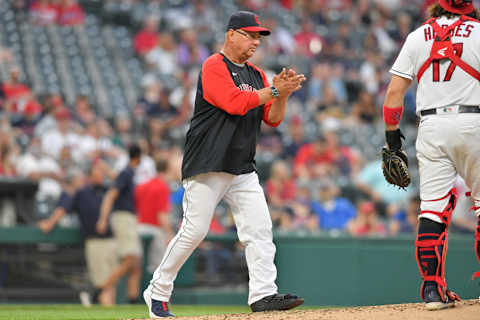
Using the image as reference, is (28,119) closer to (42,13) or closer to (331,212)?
(42,13)

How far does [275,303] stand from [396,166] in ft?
4.20

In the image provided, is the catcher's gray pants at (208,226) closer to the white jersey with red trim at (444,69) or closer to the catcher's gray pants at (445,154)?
the catcher's gray pants at (445,154)

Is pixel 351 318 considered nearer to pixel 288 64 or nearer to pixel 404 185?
pixel 404 185

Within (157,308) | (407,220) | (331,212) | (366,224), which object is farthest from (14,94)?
(157,308)

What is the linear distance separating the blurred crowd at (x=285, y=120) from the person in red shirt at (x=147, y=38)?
3 cm

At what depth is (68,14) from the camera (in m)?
15.7

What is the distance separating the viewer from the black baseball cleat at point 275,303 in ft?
17.9

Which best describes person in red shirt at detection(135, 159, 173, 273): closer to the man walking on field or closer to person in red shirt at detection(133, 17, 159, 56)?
the man walking on field

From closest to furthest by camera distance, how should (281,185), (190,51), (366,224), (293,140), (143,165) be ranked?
(366,224)
(143,165)
(281,185)
(293,140)
(190,51)

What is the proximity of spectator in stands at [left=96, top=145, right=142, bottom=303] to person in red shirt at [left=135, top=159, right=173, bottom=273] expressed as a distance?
0.26m

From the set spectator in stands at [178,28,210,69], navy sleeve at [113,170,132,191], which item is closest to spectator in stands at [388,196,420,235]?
navy sleeve at [113,170,132,191]

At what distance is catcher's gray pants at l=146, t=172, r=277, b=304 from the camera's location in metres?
5.49

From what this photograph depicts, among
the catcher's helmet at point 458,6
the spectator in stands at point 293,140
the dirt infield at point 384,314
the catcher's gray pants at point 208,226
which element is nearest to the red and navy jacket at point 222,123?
the catcher's gray pants at point 208,226

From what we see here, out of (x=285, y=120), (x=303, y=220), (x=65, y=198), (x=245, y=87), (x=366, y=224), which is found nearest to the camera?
(x=245, y=87)
